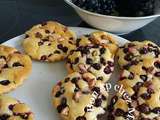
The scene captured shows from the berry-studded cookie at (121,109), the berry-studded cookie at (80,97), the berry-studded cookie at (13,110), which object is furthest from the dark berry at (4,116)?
the berry-studded cookie at (121,109)

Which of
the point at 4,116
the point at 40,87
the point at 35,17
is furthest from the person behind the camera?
the point at 35,17

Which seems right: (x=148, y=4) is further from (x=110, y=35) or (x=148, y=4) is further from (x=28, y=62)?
(x=28, y=62)

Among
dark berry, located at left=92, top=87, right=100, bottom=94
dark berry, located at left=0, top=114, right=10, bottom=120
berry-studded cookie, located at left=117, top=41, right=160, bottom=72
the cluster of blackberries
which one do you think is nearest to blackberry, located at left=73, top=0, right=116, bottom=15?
the cluster of blackberries

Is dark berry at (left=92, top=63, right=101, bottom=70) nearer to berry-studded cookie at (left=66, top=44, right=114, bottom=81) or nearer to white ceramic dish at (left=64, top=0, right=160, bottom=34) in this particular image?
berry-studded cookie at (left=66, top=44, right=114, bottom=81)

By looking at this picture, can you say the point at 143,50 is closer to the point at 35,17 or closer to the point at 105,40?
the point at 105,40

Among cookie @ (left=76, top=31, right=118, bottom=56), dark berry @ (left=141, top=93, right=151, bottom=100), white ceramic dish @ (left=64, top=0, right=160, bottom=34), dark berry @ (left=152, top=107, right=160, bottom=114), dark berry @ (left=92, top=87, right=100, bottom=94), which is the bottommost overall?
dark berry @ (left=152, top=107, right=160, bottom=114)

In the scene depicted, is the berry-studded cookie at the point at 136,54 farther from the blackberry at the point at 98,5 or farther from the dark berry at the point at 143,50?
the blackberry at the point at 98,5

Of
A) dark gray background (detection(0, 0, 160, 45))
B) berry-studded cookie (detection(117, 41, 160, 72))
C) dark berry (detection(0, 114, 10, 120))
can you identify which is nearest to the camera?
dark berry (detection(0, 114, 10, 120))

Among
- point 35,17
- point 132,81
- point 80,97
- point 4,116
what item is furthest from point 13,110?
point 35,17
